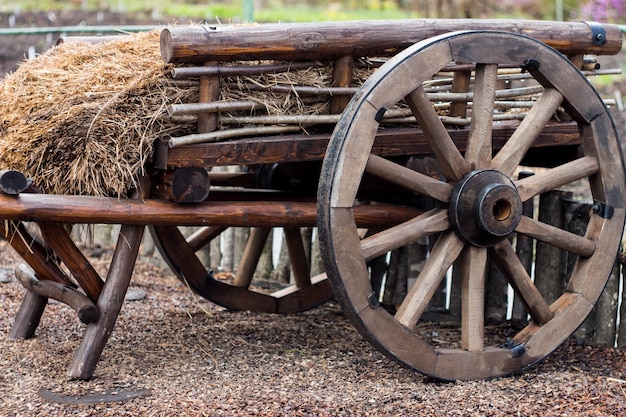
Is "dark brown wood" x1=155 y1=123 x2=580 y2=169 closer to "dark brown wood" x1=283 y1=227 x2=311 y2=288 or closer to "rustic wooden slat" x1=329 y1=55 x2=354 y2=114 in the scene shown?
"rustic wooden slat" x1=329 y1=55 x2=354 y2=114

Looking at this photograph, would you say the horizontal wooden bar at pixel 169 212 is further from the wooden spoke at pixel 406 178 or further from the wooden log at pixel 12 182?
the wooden spoke at pixel 406 178

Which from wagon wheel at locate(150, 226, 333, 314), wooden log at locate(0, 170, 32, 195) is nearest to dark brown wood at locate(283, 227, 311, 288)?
wagon wheel at locate(150, 226, 333, 314)

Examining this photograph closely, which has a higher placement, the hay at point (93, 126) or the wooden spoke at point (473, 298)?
the hay at point (93, 126)

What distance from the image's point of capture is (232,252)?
5.86m

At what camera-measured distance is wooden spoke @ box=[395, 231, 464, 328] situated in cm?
357

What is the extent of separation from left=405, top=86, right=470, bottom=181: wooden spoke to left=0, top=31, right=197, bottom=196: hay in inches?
35.2

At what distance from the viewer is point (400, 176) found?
11.5 feet

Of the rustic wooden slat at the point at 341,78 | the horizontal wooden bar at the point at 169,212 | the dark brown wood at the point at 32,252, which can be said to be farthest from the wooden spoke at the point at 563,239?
the dark brown wood at the point at 32,252

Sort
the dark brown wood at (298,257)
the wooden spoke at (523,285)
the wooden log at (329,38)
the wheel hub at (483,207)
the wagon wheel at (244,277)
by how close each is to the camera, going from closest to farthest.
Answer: the wooden log at (329,38) → the wheel hub at (483,207) → the wooden spoke at (523,285) → the wagon wheel at (244,277) → the dark brown wood at (298,257)

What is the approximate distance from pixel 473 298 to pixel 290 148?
988 mm

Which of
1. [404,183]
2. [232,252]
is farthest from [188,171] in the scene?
[232,252]

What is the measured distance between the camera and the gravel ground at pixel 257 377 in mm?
3305

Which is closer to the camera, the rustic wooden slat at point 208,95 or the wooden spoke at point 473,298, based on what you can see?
the rustic wooden slat at point 208,95

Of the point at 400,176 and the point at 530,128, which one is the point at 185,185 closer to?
the point at 400,176
